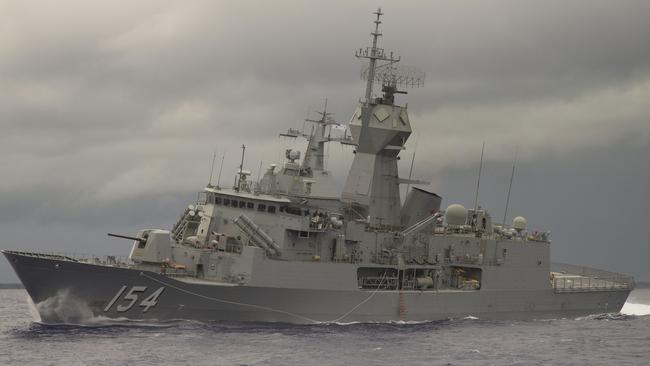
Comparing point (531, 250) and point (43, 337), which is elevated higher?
point (531, 250)

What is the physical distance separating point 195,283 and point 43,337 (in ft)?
16.4

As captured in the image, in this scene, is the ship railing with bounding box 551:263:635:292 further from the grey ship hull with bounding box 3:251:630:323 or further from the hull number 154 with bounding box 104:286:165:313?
the hull number 154 with bounding box 104:286:165:313

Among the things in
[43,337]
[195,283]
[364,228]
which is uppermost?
[364,228]

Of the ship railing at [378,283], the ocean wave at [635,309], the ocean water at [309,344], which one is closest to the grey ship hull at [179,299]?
the ocean water at [309,344]

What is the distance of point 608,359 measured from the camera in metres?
32.1

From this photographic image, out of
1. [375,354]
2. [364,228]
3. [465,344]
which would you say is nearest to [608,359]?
[465,344]

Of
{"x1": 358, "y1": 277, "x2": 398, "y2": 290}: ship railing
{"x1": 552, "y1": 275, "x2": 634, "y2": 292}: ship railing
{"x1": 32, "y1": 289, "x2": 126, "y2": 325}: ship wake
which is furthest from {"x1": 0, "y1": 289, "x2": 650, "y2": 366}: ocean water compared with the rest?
{"x1": 552, "y1": 275, "x2": 634, "y2": 292}: ship railing

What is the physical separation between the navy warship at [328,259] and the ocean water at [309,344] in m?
0.75

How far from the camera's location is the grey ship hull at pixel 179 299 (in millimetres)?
33438

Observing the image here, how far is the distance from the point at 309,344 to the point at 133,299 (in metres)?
6.10

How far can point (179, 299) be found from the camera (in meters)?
34.1

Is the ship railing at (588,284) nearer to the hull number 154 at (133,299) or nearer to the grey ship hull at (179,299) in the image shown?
the grey ship hull at (179,299)

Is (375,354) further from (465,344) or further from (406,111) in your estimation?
(406,111)

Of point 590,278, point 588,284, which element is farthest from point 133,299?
point 590,278
